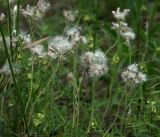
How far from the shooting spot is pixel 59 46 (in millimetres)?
2334

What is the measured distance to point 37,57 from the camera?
2445 mm

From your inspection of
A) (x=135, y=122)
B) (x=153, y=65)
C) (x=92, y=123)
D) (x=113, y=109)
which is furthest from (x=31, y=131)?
(x=153, y=65)

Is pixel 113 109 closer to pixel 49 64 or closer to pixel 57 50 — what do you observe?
pixel 49 64

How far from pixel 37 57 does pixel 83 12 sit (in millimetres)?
1594

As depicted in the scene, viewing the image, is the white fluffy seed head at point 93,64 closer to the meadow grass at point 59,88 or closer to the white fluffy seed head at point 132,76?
the meadow grass at point 59,88

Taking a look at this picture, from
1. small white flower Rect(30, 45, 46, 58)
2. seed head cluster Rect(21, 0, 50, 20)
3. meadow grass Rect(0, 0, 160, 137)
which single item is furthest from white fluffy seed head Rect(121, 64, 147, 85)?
seed head cluster Rect(21, 0, 50, 20)

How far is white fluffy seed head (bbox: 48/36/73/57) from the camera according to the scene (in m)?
2.33

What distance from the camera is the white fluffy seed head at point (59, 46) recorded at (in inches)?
91.7

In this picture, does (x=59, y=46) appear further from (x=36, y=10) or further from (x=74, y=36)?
(x=36, y=10)

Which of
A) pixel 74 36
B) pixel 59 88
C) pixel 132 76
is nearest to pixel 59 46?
pixel 74 36

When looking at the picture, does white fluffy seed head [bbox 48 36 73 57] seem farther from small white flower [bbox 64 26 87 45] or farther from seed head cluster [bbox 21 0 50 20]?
seed head cluster [bbox 21 0 50 20]

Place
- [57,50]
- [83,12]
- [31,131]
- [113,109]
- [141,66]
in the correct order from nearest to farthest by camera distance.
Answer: [57,50]
[31,131]
[141,66]
[113,109]
[83,12]

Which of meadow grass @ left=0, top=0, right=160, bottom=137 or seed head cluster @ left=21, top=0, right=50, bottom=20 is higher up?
seed head cluster @ left=21, top=0, right=50, bottom=20

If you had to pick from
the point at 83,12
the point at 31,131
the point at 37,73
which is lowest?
the point at 31,131
